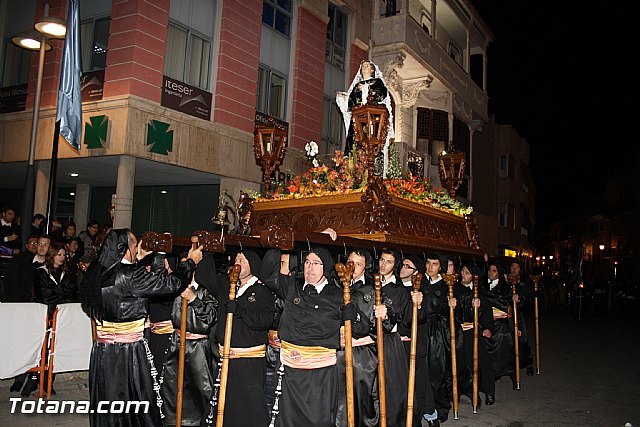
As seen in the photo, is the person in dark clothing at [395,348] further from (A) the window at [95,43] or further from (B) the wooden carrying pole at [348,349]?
(A) the window at [95,43]

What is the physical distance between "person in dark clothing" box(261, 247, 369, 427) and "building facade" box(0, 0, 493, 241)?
7.69 metres

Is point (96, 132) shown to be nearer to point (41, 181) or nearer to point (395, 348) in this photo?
point (41, 181)

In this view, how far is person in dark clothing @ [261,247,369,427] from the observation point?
4.62 m

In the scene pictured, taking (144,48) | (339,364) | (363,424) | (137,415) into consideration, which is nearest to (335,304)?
(339,364)

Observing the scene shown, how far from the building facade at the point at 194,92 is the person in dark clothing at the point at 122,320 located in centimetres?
679

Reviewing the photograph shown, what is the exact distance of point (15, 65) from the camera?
46.5ft

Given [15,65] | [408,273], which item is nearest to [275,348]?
[408,273]

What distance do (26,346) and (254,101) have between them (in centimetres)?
903

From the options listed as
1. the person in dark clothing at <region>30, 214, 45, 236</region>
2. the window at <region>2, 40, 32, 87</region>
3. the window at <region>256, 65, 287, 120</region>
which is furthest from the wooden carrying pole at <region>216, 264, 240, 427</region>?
the window at <region>2, 40, 32, 87</region>

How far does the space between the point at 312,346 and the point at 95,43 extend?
10.9 meters

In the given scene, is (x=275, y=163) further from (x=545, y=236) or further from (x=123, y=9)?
(x=545, y=236)

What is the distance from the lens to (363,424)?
5266mm

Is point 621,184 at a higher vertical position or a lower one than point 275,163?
higher

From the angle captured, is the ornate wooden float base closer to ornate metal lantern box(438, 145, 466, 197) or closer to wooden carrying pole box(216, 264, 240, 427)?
ornate metal lantern box(438, 145, 466, 197)
